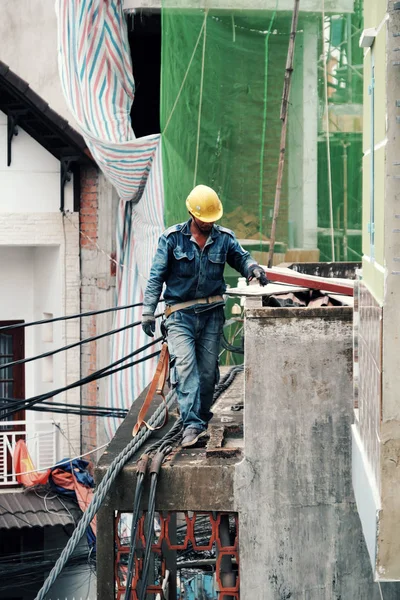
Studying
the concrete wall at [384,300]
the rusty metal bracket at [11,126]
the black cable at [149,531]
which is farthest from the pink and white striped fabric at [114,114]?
the concrete wall at [384,300]

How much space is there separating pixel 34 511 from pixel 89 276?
11.2 feet

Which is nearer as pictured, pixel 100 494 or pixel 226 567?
pixel 100 494

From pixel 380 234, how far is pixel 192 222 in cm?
277

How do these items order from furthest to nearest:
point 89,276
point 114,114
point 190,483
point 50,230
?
1. point 50,230
2. point 89,276
3. point 114,114
4. point 190,483

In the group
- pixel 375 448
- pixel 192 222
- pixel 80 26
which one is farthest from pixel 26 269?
pixel 375 448

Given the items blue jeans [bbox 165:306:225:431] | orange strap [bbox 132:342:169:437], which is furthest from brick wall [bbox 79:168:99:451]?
blue jeans [bbox 165:306:225:431]

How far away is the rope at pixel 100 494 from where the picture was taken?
21.1 ft

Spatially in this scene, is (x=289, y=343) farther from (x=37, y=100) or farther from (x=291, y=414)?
(x=37, y=100)

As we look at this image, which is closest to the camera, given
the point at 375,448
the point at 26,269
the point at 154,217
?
the point at 375,448

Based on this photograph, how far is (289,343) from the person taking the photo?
695cm

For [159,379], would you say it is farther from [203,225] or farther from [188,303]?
[203,225]

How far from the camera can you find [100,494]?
684cm

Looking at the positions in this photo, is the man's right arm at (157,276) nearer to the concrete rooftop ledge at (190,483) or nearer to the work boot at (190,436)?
the work boot at (190,436)

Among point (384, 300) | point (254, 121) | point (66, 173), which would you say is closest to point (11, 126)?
point (66, 173)
